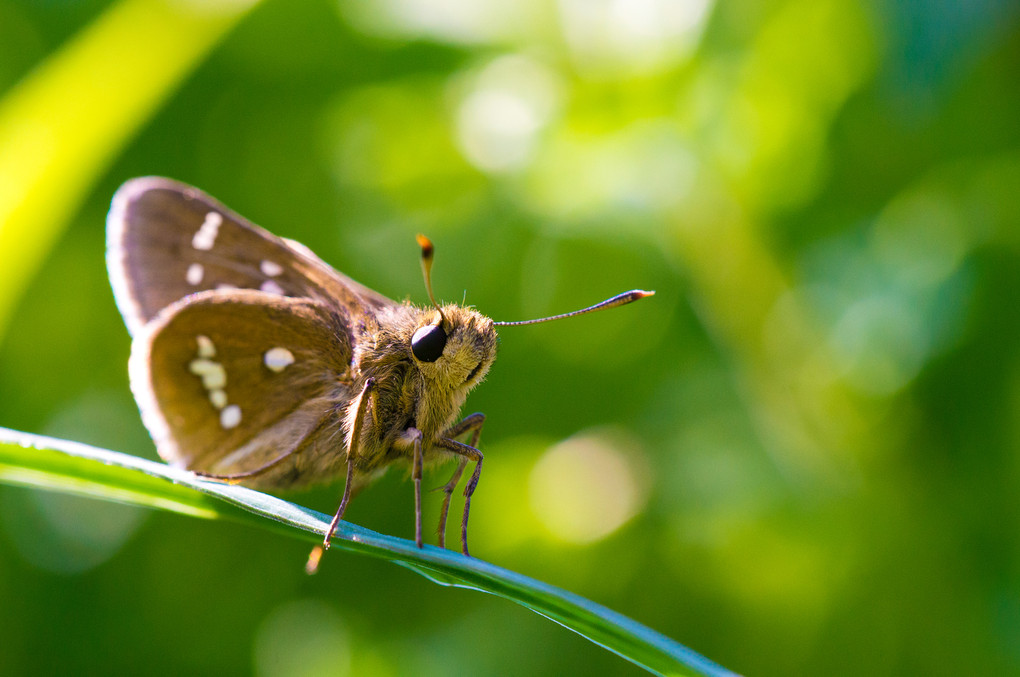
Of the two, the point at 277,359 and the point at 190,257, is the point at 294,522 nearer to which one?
the point at 277,359

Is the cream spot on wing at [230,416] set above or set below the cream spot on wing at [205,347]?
below

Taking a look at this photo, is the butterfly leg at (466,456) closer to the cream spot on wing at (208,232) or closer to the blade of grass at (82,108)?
the cream spot on wing at (208,232)

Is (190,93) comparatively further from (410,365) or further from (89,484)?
(89,484)

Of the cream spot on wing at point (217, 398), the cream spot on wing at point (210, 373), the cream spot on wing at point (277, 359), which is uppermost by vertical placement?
the cream spot on wing at point (277, 359)

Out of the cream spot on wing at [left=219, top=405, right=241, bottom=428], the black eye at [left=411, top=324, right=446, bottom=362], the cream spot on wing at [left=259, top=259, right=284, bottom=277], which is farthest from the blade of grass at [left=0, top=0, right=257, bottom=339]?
the black eye at [left=411, top=324, right=446, bottom=362]

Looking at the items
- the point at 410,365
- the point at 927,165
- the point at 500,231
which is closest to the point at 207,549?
the point at 410,365

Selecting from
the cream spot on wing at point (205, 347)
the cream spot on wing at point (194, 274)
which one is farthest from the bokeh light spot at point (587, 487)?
the cream spot on wing at point (194, 274)
